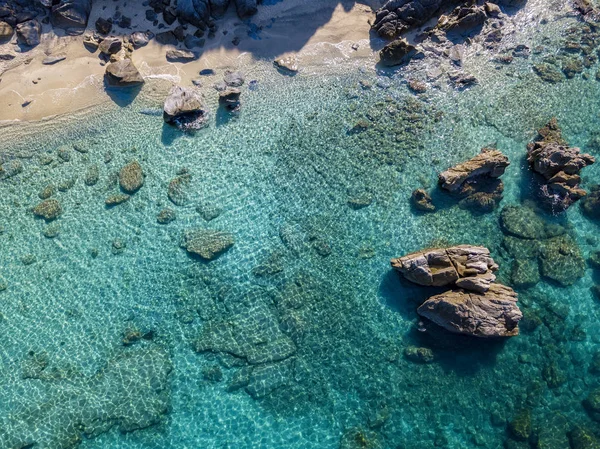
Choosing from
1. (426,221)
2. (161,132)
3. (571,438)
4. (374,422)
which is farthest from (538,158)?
(161,132)

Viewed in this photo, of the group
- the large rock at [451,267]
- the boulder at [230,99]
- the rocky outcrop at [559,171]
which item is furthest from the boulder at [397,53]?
the large rock at [451,267]

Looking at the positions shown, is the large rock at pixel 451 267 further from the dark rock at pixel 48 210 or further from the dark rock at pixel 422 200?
the dark rock at pixel 48 210

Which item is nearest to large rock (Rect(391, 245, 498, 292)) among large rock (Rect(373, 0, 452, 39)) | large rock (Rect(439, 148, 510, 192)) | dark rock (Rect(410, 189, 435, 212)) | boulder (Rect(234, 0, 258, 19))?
dark rock (Rect(410, 189, 435, 212))

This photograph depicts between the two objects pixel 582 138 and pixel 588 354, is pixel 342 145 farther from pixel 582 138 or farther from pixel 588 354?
pixel 588 354

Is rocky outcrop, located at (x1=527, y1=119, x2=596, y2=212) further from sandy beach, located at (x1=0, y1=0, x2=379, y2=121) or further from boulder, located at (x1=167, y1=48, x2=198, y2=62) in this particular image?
boulder, located at (x1=167, y1=48, x2=198, y2=62)

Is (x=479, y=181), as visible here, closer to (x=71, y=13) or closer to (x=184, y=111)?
(x=184, y=111)

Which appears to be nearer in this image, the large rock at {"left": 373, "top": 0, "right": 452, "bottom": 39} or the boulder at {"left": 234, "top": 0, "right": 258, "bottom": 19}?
the boulder at {"left": 234, "top": 0, "right": 258, "bottom": 19}
